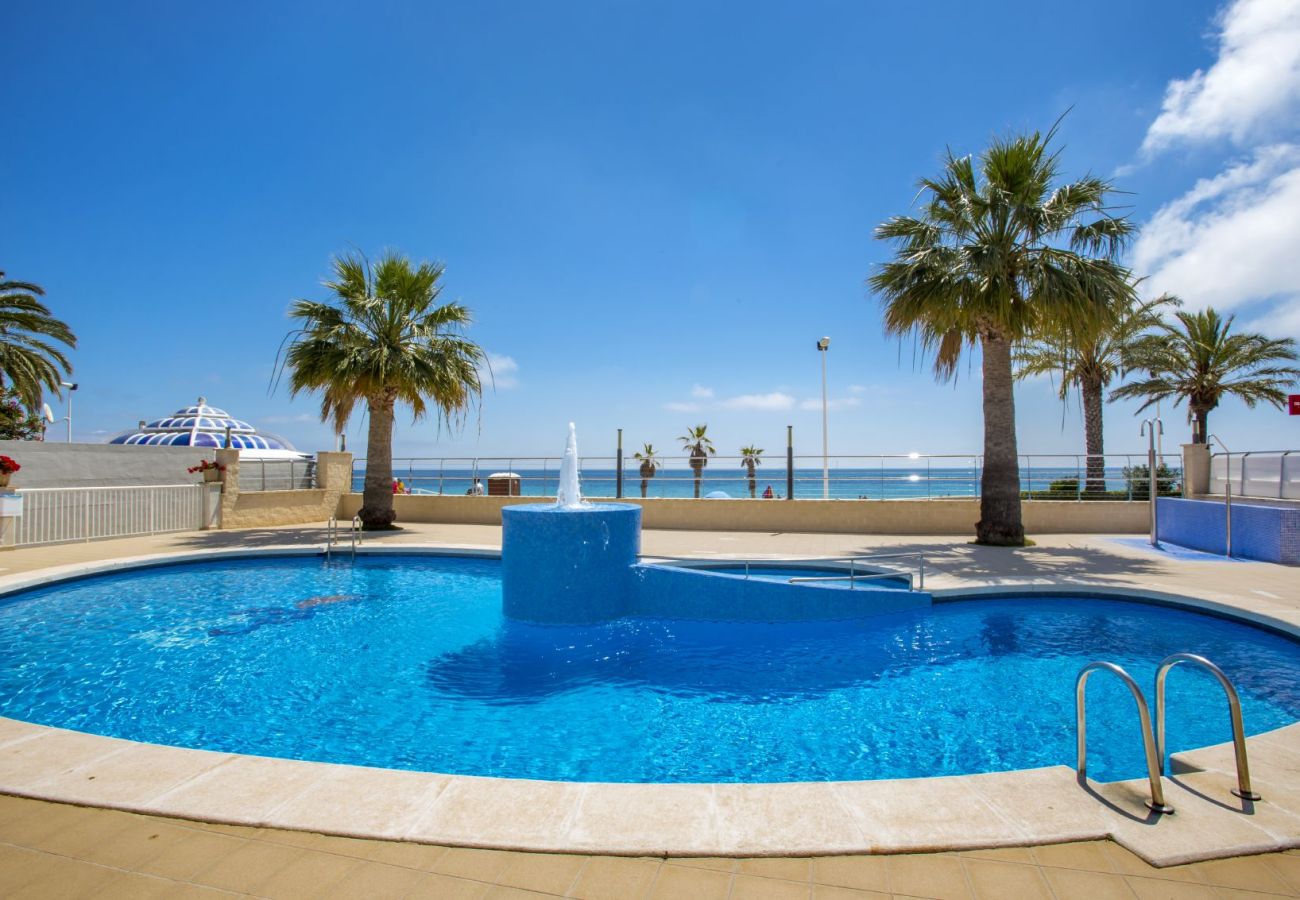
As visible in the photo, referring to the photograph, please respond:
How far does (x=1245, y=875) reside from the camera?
7.98ft

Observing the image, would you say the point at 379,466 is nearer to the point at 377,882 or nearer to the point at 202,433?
the point at 377,882

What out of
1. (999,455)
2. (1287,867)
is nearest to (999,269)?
(999,455)

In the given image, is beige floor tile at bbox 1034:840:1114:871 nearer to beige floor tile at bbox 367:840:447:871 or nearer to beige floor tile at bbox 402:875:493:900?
beige floor tile at bbox 402:875:493:900

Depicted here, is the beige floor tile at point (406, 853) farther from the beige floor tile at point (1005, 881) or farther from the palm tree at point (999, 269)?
the palm tree at point (999, 269)

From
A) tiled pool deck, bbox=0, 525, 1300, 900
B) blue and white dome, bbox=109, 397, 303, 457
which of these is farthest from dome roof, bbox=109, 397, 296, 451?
tiled pool deck, bbox=0, 525, 1300, 900

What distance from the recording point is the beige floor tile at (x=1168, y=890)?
90.1 inches

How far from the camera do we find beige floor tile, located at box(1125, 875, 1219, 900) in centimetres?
229

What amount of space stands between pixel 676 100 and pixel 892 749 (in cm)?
1230

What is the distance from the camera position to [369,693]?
5633mm

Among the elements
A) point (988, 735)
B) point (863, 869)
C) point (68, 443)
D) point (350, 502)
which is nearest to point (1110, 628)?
point (988, 735)

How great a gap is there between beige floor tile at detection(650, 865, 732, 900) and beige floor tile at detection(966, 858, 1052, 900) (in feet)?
2.91

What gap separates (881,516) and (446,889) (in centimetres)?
1494

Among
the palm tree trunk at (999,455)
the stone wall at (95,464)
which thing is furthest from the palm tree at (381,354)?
the palm tree trunk at (999,455)

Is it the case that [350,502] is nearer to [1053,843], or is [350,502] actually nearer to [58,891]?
[58,891]
